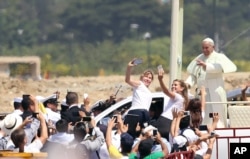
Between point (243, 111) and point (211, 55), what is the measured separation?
124 cm

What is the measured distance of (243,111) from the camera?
19.5 m

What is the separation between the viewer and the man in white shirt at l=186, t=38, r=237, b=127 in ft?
65.6

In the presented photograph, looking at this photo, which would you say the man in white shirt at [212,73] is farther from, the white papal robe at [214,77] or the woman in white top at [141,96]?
the woman in white top at [141,96]

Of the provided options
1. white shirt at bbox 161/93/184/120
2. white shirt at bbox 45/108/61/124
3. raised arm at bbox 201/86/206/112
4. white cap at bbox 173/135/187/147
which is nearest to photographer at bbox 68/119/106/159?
white cap at bbox 173/135/187/147

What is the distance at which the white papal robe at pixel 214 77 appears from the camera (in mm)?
20000

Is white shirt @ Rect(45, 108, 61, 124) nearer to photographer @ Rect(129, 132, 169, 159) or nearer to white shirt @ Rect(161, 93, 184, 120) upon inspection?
white shirt @ Rect(161, 93, 184, 120)

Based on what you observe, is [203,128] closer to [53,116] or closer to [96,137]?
[96,137]

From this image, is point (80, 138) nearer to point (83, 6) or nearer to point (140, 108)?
point (140, 108)

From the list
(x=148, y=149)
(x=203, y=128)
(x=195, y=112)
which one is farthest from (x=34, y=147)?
(x=203, y=128)

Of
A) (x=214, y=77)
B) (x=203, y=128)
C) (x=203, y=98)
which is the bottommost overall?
(x=203, y=128)

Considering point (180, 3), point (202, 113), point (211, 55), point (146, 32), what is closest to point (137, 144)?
point (202, 113)

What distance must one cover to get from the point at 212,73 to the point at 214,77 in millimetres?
145

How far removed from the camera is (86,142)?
17.5 m

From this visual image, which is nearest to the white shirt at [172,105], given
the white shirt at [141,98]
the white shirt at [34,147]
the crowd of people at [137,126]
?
the crowd of people at [137,126]
